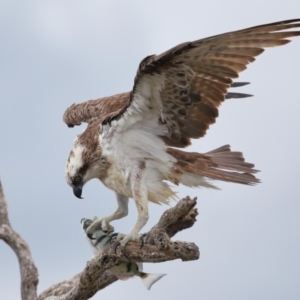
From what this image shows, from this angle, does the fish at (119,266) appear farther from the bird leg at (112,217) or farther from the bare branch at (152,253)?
the bare branch at (152,253)

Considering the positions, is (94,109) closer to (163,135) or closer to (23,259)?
(163,135)

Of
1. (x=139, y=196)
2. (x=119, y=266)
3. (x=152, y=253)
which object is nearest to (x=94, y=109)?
(x=139, y=196)

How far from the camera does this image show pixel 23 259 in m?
9.77

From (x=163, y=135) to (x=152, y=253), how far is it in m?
1.58

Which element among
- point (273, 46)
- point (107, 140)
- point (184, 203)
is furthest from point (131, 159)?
point (273, 46)

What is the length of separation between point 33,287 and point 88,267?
1.35 meters

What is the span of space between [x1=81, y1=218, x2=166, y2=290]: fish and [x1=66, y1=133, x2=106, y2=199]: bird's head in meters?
0.46

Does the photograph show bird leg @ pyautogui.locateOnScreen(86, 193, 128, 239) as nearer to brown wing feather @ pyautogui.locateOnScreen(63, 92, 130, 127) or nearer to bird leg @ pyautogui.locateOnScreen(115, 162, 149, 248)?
bird leg @ pyautogui.locateOnScreen(115, 162, 149, 248)

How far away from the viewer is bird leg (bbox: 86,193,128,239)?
943 cm

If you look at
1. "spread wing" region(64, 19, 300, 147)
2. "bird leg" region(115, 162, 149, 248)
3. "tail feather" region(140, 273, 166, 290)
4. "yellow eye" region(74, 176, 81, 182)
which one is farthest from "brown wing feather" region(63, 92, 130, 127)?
"tail feather" region(140, 273, 166, 290)

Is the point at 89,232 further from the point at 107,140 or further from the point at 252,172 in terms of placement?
the point at 252,172

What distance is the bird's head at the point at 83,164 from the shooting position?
30.5 ft

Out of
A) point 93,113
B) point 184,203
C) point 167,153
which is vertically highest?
point 93,113

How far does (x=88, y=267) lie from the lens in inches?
341
